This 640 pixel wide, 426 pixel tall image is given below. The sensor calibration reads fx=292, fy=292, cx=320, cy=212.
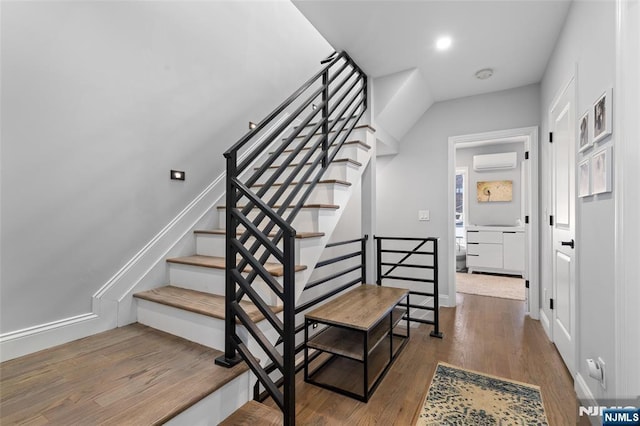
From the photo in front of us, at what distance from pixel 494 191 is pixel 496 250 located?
4.01ft

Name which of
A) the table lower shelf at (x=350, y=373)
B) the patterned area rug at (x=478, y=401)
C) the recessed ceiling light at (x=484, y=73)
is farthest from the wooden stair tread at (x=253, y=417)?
the recessed ceiling light at (x=484, y=73)

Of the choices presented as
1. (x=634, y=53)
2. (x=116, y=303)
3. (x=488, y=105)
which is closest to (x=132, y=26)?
(x=116, y=303)

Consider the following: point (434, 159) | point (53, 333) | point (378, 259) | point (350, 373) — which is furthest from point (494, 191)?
point (53, 333)

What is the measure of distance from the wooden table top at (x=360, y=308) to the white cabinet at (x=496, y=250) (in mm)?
3896

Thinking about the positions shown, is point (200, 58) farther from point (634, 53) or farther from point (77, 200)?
point (634, 53)

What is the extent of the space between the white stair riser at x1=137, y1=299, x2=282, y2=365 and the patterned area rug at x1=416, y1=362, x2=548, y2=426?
98 cm

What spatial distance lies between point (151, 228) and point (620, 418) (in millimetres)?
2750

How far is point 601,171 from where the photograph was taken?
1.46 metres

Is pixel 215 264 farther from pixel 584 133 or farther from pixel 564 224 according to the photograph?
pixel 564 224

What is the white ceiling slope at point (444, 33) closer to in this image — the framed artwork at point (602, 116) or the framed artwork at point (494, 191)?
the framed artwork at point (602, 116)

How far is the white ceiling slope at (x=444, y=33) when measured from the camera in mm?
2129

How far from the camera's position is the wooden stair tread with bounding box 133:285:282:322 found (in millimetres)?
1581

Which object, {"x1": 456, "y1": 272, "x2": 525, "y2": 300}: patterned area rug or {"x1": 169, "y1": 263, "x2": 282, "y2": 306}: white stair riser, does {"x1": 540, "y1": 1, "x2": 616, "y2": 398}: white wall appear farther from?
{"x1": 456, "y1": 272, "x2": 525, "y2": 300}: patterned area rug

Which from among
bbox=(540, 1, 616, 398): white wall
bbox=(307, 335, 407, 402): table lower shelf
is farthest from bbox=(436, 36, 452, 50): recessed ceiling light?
bbox=(307, 335, 407, 402): table lower shelf
